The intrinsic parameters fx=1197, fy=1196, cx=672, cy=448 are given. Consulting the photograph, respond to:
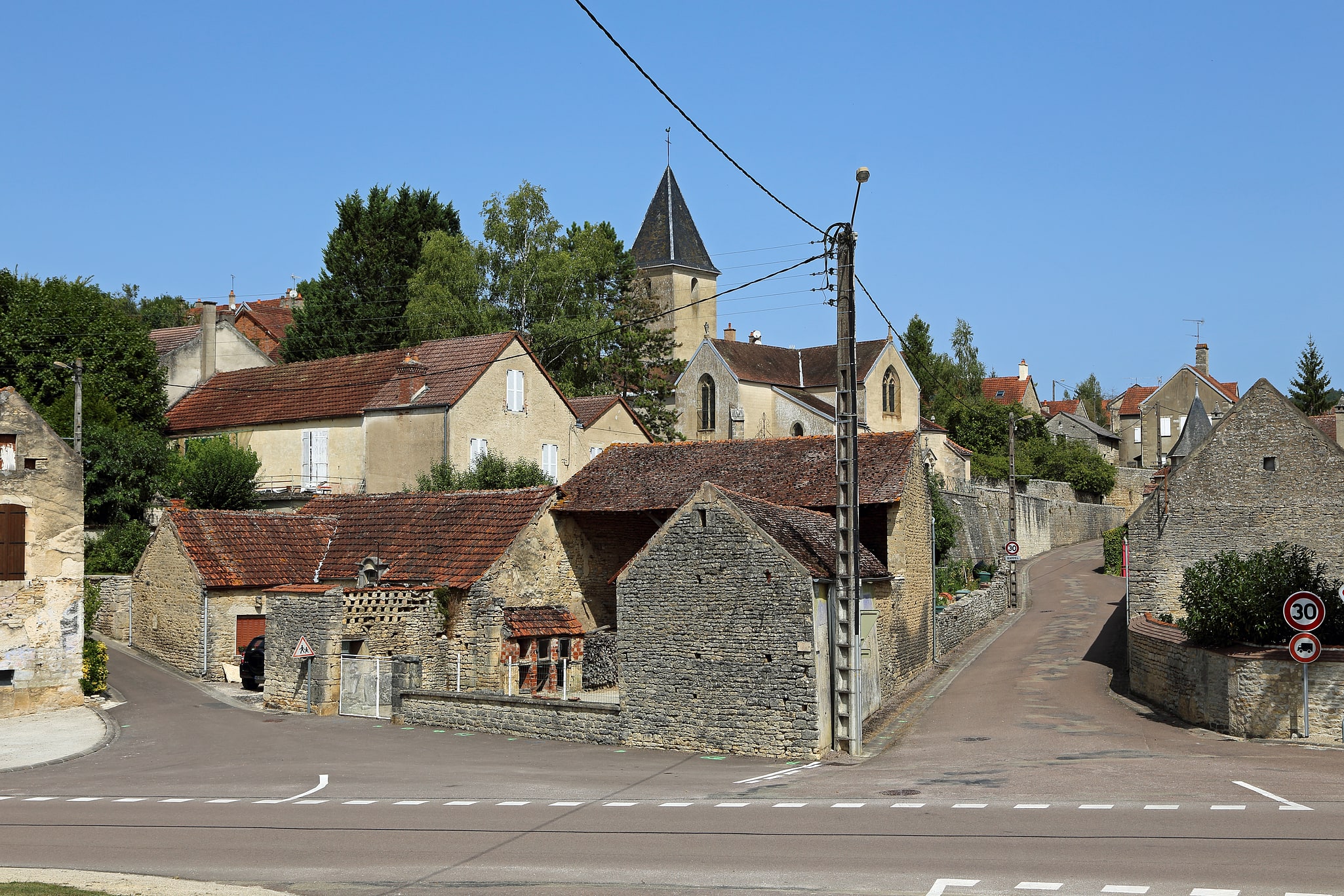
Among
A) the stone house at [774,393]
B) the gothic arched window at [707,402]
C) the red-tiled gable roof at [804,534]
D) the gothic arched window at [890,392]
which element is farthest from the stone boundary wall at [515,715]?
the gothic arched window at [890,392]

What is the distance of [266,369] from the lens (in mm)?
49344

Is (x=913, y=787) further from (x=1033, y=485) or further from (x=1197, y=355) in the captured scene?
(x=1197, y=355)

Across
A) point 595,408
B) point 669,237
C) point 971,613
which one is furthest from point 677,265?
point 971,613

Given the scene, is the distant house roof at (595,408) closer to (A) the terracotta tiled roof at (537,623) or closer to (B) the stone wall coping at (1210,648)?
(A) the terracotta tiled roof at (537,623)

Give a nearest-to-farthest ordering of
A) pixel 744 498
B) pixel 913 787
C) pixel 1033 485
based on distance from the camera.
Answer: pixel 913 787 → pixel 744 498 → pixel 1033 485

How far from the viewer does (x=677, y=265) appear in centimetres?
7812

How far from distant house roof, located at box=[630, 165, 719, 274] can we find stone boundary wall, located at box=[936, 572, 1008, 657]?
128 feet

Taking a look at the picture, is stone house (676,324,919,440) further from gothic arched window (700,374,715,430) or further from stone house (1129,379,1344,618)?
stone house (1129,379,1344,618)

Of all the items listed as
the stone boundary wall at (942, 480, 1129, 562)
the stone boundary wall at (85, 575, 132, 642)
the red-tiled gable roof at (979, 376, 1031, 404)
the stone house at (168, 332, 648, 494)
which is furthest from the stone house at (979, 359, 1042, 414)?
the stone boundary wall at (85, 575, 132, 642)

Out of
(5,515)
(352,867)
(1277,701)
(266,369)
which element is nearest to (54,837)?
(352,867)

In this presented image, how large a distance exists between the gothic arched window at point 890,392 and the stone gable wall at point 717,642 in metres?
47.3

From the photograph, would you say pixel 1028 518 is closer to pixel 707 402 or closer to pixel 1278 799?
pixel 707 402

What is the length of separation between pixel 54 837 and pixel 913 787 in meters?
10.8

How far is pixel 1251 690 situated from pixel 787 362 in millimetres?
51151
